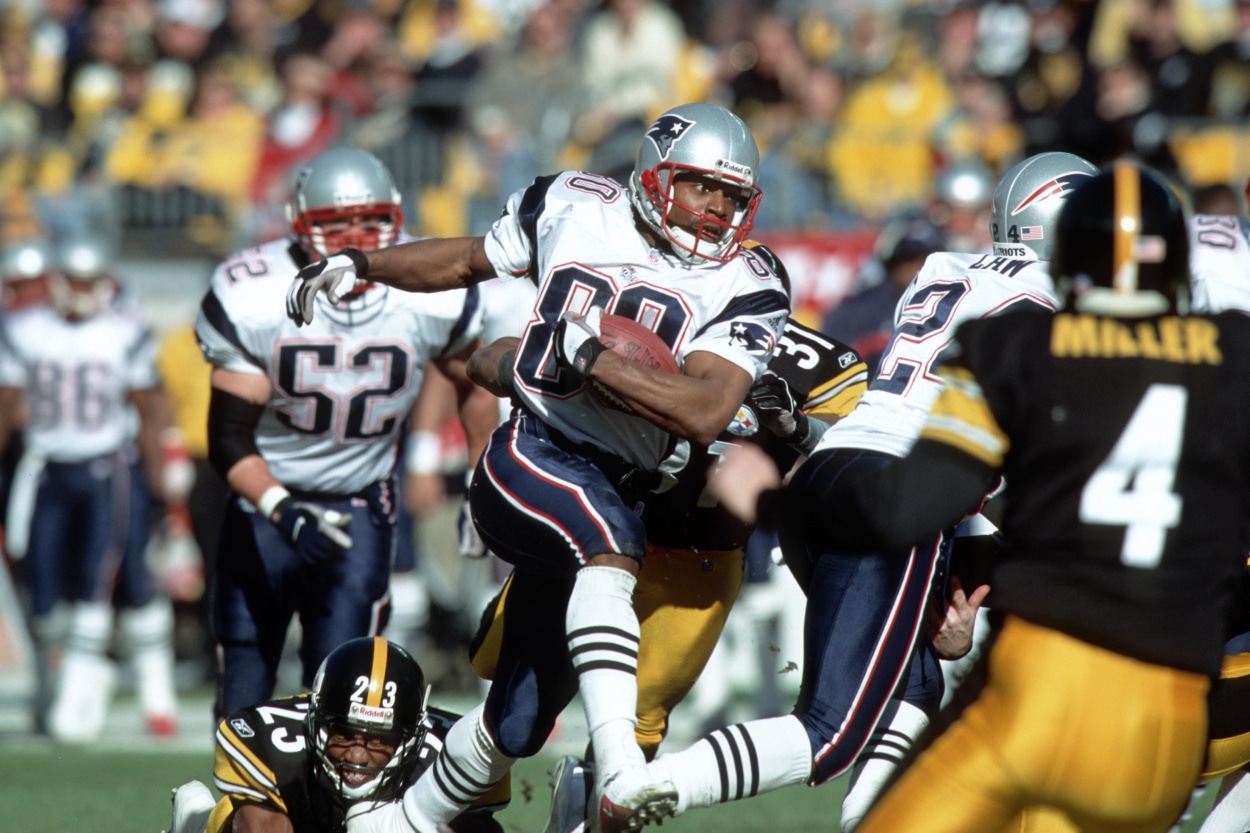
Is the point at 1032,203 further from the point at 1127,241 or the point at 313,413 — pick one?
the point at 313,413

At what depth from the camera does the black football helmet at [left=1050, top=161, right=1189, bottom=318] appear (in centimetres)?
276

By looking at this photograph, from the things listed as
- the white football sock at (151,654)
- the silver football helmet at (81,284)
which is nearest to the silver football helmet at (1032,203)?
the white football sock at (151,654)

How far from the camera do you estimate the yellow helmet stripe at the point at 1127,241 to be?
276cm

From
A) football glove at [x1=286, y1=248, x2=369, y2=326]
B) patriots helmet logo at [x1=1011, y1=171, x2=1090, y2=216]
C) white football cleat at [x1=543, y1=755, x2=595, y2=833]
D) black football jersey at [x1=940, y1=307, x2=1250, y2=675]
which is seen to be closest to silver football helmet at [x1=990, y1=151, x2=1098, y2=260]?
patriots helmet logo at [x1=1011, y1=171, x2=1090, y2=216]

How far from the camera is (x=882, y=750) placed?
13.4 feet

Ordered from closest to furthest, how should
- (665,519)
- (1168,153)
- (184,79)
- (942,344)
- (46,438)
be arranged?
(942,344) < (665,519) < (46,438) < (1168,153) < (184,79)

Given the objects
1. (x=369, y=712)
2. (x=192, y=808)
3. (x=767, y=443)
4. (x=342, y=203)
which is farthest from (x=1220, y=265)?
(x=192, y=808)

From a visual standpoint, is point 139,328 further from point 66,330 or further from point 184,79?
point 184,79

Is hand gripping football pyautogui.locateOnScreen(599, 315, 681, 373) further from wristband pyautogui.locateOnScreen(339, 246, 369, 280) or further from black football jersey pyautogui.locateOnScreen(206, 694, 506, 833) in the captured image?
black football jersey pyautogui.locateOnScreen(206, 694, 506, 833)

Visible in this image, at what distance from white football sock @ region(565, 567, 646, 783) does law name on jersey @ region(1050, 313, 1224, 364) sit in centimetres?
131

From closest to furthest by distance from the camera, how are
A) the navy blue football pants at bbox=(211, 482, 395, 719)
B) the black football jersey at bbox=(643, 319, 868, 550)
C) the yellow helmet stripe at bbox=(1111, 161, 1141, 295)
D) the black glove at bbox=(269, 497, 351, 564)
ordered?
the yellow helmet stripe at bbox=(1111, 161, 1141, 295)
the black football jersey at bbox=(643, 319, 868, 550)
the black glove at bbox=(269, 497, 351, 564)
the navy blue football pants at bbox=(211, 482, 395, 719)

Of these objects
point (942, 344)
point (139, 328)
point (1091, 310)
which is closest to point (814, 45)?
point (139, 328)

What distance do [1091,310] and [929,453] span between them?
1.20ft

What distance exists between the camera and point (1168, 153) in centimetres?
952
